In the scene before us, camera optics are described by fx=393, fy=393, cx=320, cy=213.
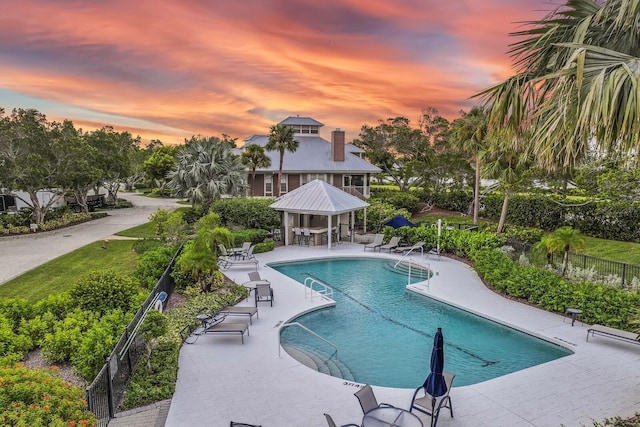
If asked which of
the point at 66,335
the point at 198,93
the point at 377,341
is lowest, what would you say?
the point at 377,341

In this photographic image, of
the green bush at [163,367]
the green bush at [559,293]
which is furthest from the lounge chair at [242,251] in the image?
the green bush at [559,293]

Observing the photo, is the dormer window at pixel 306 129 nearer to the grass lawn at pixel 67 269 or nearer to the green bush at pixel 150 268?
the grass lawn at pixel 67 269

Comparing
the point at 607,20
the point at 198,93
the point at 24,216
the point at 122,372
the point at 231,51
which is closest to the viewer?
the point at 607,20

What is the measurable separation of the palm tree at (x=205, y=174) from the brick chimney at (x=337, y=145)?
36.5 feet

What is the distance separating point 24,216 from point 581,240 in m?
34.9

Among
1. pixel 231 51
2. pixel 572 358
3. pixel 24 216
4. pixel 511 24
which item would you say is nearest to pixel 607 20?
pixel 511 24

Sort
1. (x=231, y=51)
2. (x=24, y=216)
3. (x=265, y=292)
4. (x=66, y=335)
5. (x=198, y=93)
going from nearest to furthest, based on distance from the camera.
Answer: (x=66, y=335)
(x=265, y=292)
(x=231, y=51)
(x=198, y=93)
(x=24, y=216)

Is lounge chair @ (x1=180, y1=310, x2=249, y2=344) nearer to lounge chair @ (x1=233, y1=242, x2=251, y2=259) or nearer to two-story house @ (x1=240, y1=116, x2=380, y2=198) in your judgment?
lounge chair @ (x1=233, y1=242, x2=251, y2=259)

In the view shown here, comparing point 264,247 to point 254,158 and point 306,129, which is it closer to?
point 254,158

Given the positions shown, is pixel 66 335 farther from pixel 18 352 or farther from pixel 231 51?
pixel 231 51

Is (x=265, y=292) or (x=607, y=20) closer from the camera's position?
(x=607, y=20)

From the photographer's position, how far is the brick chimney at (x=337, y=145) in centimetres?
3644

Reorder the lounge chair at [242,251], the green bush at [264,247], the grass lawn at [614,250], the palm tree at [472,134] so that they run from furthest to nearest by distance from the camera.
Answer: the palm tree at [472,134], the green bush at [264,247], the lounge chair at [242,251], the grass lawn at [614,250]

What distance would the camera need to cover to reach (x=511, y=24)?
19.3ft
